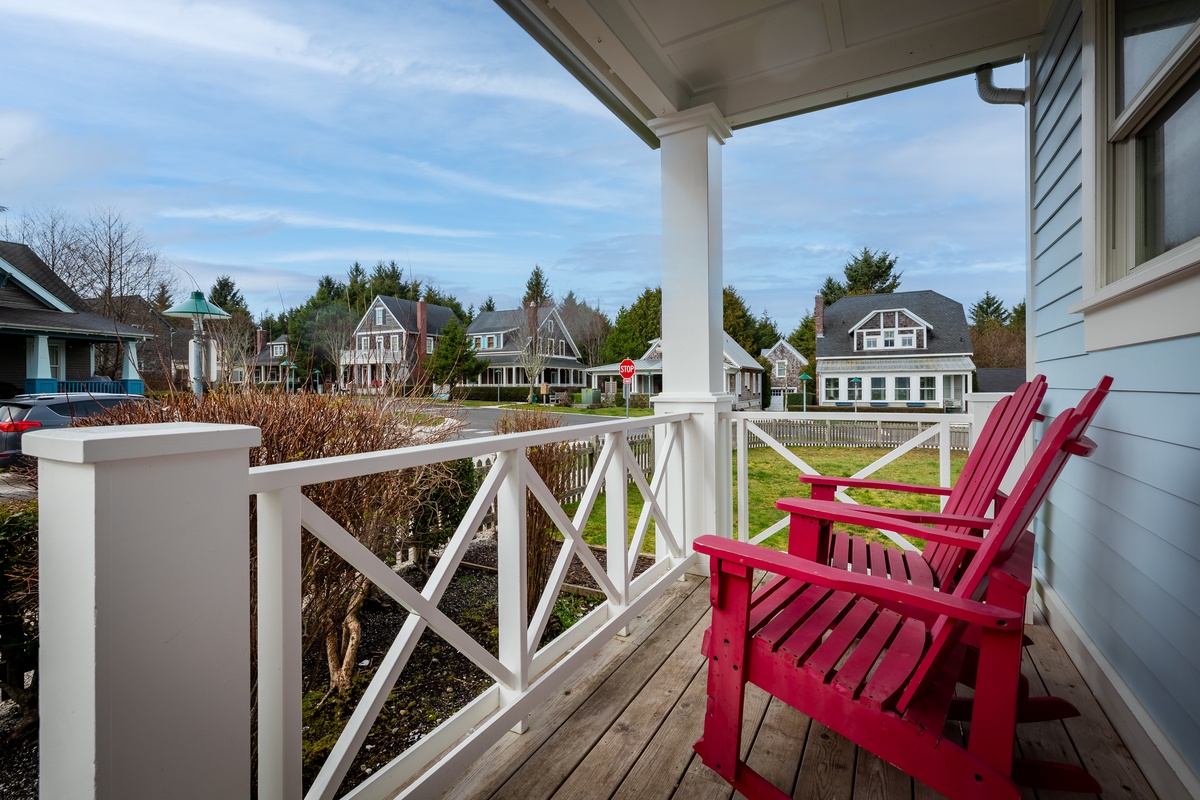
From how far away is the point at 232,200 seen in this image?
13.8ft

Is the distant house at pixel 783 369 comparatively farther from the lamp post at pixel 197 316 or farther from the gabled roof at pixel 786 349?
the lamp post at pixel 197 316

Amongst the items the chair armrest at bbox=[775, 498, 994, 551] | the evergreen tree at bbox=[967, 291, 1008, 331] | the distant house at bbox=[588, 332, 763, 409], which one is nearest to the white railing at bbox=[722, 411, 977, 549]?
the chair armrest at bbox=[775, 498, 994, 551]

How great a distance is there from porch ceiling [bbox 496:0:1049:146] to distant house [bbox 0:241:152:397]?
1830 mm

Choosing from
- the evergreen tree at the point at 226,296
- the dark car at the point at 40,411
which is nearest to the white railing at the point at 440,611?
the dark car at the point at 40,411

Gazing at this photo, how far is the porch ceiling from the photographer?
221 centimetres

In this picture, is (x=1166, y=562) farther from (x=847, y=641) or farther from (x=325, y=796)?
(x=325, y=796)

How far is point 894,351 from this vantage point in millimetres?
5957

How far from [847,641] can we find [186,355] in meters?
2.42

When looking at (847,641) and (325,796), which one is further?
(847,641)

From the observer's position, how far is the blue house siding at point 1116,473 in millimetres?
1243

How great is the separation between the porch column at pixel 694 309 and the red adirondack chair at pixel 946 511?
0.86m

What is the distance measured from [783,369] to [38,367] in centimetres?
613

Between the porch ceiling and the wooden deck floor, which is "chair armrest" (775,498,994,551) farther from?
the porch ceiling

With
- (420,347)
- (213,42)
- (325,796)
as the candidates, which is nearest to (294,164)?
(213,42)
